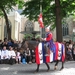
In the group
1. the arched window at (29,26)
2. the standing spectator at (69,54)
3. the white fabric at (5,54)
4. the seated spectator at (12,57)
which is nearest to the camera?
the seated spectator at (12,57)

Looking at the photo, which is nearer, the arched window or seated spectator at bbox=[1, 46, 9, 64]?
seated spectator at bbox=[1, 46, 9, 64]

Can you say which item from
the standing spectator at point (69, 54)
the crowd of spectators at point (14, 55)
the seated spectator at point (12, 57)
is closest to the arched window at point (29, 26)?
the standing spectator at point (69, 54)

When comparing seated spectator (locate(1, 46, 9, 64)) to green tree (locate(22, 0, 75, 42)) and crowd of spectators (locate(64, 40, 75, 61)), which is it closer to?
crowd of spectators (locate(64, 40, 75, 61))

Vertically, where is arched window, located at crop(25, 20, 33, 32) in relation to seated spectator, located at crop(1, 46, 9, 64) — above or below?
above

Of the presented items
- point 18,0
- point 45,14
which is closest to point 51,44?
point 45,14

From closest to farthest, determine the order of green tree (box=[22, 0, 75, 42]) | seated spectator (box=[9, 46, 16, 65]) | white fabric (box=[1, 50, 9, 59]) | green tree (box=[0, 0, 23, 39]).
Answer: seated spectator (box=[9, 46, 16, 65])
white fabric (box=[1, 50, 9, 59])
green tree (box=[22, 0, 75, 42])
green tree (box=[0, 0, 23, 39])

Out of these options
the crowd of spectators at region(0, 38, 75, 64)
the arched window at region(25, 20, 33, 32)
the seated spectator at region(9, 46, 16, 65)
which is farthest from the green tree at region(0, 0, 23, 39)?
the arched window at region(25, 20, 33, 32)

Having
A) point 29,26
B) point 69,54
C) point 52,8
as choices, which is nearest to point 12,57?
point 69,54

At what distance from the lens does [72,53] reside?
23.0 meters

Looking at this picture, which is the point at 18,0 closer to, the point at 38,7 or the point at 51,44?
the point at 38,7

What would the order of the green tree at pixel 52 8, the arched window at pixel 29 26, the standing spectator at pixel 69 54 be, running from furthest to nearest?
the arched window at pixel 29 26 → the green tree at pixel 52 8 → the standing spectator at pixel 69 54

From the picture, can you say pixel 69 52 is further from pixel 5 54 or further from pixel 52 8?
pixel 52 8

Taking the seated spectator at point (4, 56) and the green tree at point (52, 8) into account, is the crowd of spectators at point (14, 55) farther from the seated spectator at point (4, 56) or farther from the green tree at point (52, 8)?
the green tree at point (52, 8)

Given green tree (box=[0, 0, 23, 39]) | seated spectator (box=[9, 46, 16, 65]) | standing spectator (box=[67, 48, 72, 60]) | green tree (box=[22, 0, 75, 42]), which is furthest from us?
green tree (box=[0, 0, 23, 39])
